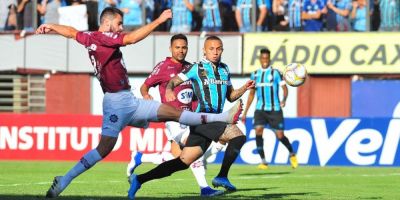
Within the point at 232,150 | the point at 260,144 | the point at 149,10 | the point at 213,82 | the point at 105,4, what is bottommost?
the point at 260,144

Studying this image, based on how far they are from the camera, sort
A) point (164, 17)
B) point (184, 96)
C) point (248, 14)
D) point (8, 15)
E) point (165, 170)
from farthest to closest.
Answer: point (8, 15), point (248, 14), point (184, 96), point (165, 170), point (164, 17)

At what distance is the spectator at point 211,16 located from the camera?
29062 mm

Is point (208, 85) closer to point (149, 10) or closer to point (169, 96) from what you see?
point (169, 96)

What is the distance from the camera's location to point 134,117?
44.1 feet

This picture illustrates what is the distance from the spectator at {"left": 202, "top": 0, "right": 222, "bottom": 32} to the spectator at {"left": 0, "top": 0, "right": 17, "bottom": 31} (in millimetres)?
4844

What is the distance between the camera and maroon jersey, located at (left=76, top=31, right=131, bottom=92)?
13359mm

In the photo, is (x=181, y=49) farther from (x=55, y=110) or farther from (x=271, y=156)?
(x=55, y=110)

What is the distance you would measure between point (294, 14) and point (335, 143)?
4519 mm

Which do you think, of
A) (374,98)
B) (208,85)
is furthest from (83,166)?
(374,98)

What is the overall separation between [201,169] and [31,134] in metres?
12.4

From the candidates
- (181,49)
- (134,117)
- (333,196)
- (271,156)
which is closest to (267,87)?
(271,156)

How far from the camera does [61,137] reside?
1071 inches

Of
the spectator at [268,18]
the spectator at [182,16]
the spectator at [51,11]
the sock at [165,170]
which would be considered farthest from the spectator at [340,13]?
the sock at [165,170]

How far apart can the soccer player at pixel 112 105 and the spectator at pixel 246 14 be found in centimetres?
1584
